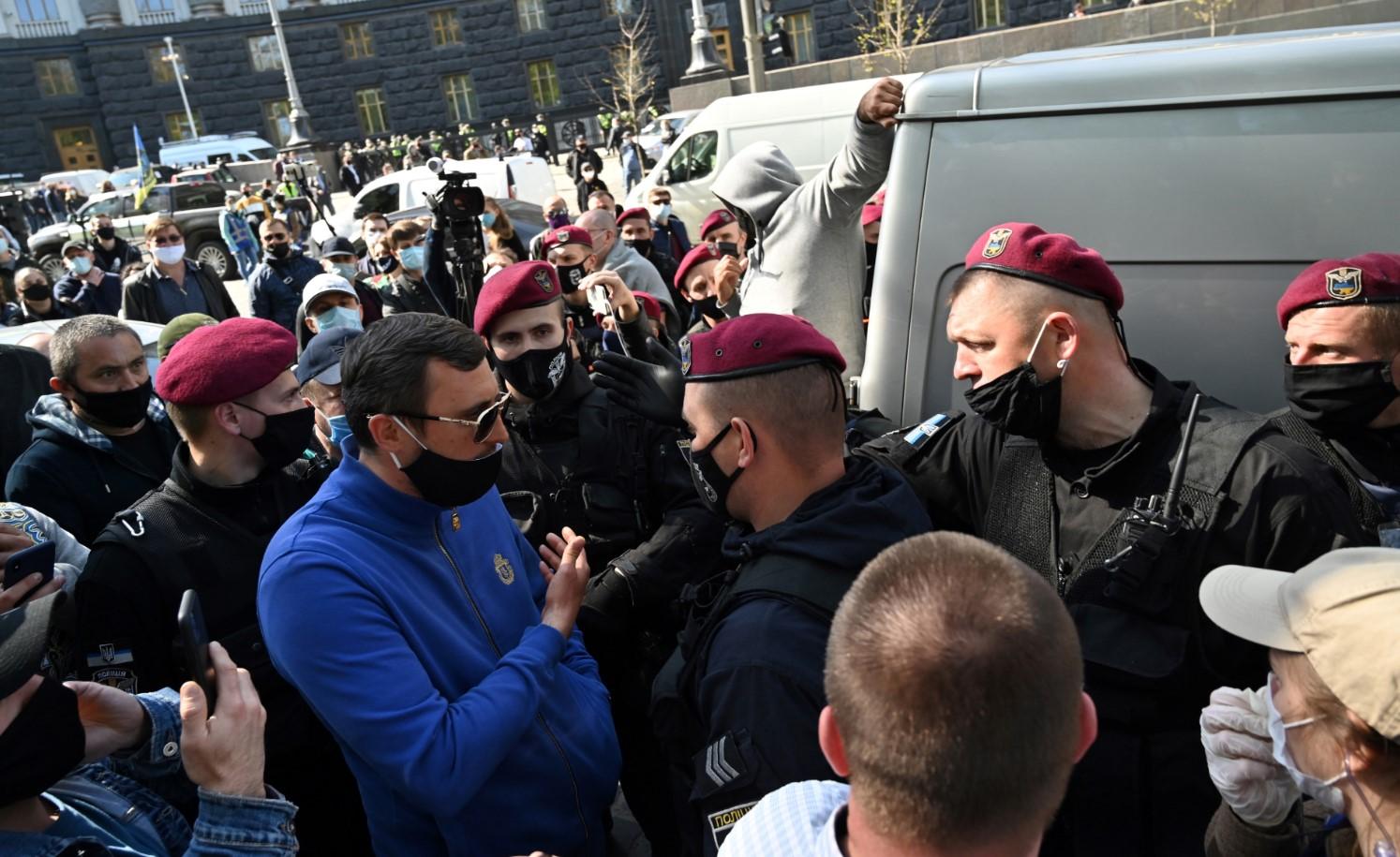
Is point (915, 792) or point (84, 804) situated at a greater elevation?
point (915, 792)

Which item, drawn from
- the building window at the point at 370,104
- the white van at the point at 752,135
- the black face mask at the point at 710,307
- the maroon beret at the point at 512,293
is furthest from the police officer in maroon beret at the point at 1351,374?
the building window at the point at 370,104

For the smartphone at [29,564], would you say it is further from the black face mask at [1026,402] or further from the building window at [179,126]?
the building window at [179,126]

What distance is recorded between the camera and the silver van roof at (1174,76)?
2.36 m

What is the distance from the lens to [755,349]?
216 cm

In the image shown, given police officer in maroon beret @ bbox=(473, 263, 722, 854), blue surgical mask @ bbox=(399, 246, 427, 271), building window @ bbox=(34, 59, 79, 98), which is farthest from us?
building window @ bbox=(34, 59, 79, 98)

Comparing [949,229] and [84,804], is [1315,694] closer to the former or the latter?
[949,229]

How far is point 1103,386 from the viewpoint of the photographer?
7.34 ft

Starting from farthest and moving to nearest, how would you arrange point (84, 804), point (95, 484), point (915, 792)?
point (95, 484) < point (84, 804) < point (915, 792)

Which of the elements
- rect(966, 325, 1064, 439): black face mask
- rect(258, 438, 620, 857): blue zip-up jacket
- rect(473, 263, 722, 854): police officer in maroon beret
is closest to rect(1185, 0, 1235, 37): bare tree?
rect(473, 263, 722, 854): police officer in maroon beret

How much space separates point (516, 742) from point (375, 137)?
133ft

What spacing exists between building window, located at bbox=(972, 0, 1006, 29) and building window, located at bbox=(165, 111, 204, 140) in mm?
30518

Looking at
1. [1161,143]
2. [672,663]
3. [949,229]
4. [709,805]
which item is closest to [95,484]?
[672,663]

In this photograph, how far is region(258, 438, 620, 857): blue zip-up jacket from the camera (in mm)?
1883

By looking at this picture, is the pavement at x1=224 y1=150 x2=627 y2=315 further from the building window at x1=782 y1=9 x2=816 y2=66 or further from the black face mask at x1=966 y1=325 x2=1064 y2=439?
the black face mask at x1=966 y1=325 x2=1064 y2=439
